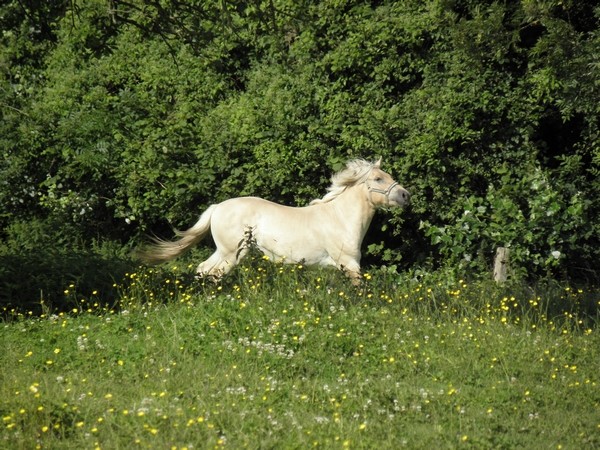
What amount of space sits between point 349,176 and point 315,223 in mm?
698

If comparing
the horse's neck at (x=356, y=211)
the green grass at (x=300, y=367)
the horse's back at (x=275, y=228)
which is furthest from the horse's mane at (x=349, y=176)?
the green grass at (x=300, y=367)

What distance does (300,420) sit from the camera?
6.94m

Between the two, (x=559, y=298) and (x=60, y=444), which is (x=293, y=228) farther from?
(x=60, y=444)

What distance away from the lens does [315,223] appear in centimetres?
1189

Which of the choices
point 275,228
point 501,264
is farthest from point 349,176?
point 501,264

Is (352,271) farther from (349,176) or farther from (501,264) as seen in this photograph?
(501,264)

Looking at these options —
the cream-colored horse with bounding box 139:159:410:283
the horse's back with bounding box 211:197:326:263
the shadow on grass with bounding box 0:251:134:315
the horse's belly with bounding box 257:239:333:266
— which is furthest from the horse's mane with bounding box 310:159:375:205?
the shadow on grass with bounding box 0:251:134:315

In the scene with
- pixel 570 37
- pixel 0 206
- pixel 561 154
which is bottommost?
pixel 0 206

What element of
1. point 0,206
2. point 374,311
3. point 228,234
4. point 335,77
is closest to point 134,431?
point 374,311

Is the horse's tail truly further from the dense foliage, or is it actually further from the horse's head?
the horse's head

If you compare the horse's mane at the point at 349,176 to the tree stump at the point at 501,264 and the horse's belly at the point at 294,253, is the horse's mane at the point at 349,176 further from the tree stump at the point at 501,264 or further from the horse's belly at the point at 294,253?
the tree stump at the point at 501,264

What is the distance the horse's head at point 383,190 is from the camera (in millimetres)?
11680

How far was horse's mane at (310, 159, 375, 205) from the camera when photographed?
11.9 metres

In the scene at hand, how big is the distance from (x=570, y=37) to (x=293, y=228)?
382cm
